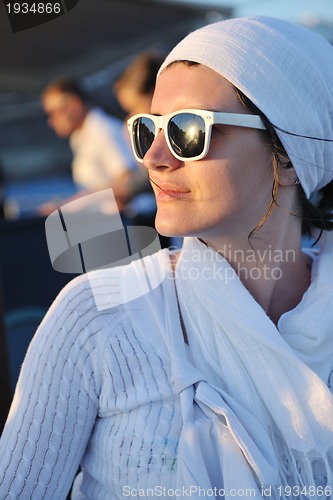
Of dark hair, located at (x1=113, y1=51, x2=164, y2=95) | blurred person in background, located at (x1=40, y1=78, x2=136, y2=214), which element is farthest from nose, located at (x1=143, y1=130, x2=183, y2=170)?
blurred person in background, located at (x1=40, y1=78, x2=136, y2=214)

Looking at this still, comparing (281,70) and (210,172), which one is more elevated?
(281,70)

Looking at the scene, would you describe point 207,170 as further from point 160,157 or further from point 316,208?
point 316,208

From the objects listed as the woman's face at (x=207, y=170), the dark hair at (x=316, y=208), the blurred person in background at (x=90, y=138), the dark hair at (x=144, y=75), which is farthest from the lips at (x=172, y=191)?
the blurred person in background at (x=90, y=138)

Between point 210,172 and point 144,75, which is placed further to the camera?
point 144,75

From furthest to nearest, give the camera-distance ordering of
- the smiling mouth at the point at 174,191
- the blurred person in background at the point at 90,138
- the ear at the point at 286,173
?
the blurred person in background at the point at 90,138, the ear at the point at 286,173, the smiling mouth at the point at 174,191

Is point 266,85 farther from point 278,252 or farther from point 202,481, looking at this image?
point 202,481

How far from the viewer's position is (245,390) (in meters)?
1.56

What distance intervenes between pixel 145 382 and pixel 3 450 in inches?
14.3

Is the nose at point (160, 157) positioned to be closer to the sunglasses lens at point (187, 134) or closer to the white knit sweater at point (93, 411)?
the sunglasses lens at point (187, 134)

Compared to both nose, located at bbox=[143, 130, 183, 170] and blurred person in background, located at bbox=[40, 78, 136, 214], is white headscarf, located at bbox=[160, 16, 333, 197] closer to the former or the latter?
nose, located at bbox=[143, 130, 183, 170]

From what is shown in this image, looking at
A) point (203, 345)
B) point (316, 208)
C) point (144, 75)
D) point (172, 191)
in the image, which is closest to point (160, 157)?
point (172, 191)

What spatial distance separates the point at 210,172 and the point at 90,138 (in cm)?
334

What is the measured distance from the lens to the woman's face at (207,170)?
1541 millimetres

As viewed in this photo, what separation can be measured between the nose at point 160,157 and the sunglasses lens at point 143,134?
40 mm
